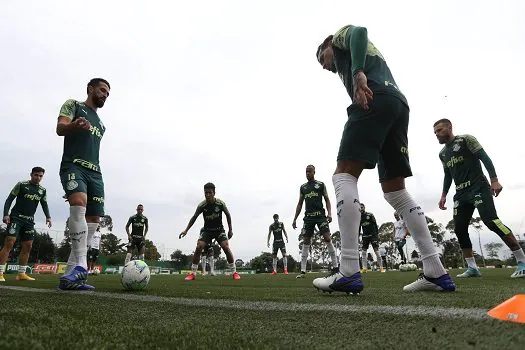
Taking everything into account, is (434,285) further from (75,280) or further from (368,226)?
(368,226)

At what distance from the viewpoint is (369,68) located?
3.31m

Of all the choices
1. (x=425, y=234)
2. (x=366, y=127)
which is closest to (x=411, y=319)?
(x=366, y=127)

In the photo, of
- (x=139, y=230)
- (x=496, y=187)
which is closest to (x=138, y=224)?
(x=139, y=230)

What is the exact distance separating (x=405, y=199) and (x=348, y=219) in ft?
2.64

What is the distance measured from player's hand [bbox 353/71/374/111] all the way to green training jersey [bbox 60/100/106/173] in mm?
3213

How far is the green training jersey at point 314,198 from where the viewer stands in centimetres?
1104

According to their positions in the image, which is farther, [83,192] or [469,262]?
[469,262]

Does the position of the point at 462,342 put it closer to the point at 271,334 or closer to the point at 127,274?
the point at 271,334

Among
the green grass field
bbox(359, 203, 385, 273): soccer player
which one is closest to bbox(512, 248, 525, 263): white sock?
the green grass field

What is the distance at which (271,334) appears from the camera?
4.86 feet

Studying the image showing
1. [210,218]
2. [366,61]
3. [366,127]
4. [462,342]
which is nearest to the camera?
[462,342]

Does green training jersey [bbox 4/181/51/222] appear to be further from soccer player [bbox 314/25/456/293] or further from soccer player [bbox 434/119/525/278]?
soccer player [bbox 434/119/525/278]

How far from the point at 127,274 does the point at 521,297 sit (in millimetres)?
3856

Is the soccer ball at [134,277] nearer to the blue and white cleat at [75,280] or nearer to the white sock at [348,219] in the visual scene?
the blue and white cleat at [75,280]
